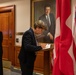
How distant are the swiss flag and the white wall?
4287 mm

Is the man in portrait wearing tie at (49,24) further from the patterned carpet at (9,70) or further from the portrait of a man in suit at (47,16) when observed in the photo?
the patterned carpet at (9,70)

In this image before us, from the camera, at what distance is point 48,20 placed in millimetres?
5121

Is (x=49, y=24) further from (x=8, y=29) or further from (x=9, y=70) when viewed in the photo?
(x=9, y=70)

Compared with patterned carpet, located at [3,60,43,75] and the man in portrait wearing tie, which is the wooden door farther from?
the man in portrait wearing tie

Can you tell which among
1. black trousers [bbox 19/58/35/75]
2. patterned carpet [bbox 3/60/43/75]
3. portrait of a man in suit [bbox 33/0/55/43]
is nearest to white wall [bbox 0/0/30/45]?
portrait of a man in suit [bbox 33/0/55/43]

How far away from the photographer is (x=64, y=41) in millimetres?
1332

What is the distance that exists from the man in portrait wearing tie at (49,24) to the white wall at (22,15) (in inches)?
27.6

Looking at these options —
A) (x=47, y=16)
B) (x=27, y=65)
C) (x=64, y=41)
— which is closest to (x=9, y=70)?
(x=47, y=16)

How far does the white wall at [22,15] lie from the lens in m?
5.64

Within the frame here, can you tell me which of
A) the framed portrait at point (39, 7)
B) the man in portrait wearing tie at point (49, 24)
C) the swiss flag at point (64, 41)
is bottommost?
the swiss flag at point (64, 41)

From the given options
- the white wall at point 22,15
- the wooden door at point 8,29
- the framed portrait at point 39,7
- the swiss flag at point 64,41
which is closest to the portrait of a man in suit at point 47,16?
the framed portrait at point 39,7

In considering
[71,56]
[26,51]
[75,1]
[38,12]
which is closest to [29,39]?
[26,51]

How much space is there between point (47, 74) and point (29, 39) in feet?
2.19

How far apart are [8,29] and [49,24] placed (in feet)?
6.16
